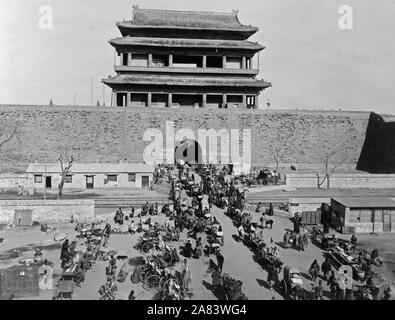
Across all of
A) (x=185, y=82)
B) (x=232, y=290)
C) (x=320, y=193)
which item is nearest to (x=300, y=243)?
(x=232, y=290)

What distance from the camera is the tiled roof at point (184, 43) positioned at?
33781 millimetres

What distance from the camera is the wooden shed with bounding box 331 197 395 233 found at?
19.5 m

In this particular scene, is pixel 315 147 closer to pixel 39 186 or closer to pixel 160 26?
pixel 160 26

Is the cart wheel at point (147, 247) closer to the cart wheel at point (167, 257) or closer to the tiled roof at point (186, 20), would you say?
the cart wheel at point (167, 257)

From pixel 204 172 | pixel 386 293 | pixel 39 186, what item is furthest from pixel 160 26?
pixel 386 293

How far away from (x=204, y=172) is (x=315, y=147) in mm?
11045

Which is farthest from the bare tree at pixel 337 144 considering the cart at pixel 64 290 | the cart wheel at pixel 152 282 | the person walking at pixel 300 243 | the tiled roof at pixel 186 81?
the cart at pixel 64 290

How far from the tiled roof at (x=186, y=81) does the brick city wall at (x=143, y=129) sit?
270 centimetres

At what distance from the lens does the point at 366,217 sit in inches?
776

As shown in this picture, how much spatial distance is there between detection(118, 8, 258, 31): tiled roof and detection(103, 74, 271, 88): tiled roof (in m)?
4.13

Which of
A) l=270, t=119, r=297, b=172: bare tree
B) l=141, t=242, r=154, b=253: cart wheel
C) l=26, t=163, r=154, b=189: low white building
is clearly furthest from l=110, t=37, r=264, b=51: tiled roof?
l=141, t=242, r=154, b=253: cart wheel

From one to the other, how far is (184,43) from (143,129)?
8152 millimetres

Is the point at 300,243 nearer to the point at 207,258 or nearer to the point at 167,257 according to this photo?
the point at 207,258

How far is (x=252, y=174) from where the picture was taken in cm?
2852
